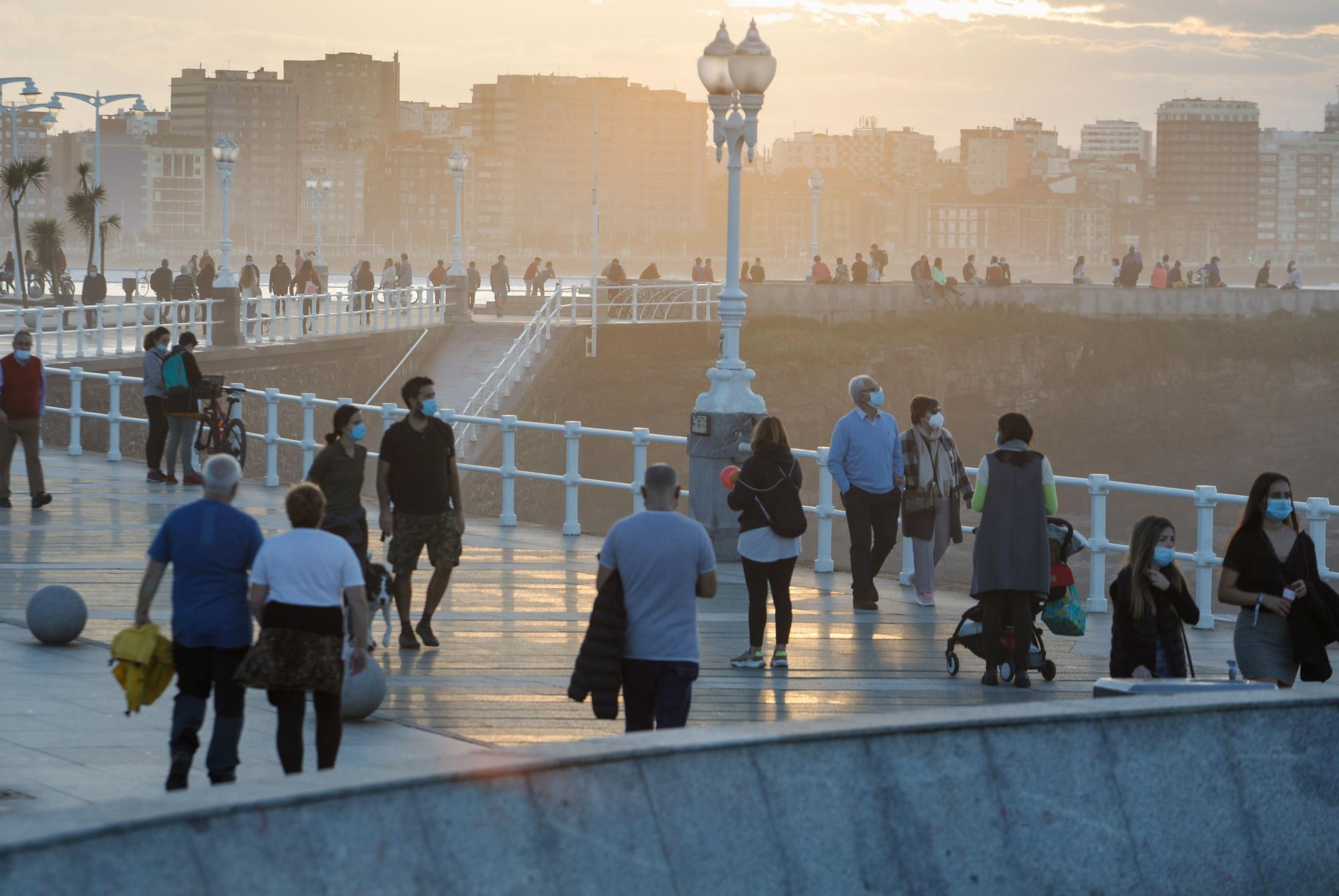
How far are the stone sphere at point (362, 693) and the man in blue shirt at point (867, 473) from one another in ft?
14.3

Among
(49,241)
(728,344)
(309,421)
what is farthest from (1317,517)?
(49,241)

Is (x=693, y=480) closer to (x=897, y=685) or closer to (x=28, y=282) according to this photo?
(x=897, y=685)

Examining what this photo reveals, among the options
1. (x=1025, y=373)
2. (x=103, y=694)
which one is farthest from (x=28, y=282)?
(x=103, y=694)

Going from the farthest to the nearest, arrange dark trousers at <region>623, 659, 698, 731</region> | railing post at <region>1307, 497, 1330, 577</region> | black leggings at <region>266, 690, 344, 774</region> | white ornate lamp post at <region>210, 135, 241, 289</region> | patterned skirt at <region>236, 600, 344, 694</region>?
white ornate lamp post at <region>210, 135, 241, 289</region> < railing post at <region>1307, 497, 1330, 577</region> < dark trousers at <region>623, 659, 698, 731</region> < black leggings at <region>266, 690, 344, 774</region> < patterned skirt at <region>236, 600, 344, 694</region>

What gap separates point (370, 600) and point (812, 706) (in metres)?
2.38

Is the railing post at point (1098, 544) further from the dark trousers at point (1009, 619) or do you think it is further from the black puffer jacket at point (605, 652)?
the black puffer jacket at point (605, 652)

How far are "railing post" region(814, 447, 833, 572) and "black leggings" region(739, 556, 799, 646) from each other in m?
3.12

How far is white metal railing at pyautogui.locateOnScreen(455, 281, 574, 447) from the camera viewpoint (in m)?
36.6

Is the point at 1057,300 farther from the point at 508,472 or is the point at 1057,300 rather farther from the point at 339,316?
the point at 508,472

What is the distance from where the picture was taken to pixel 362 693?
8508 mm

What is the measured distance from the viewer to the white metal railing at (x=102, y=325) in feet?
94.9

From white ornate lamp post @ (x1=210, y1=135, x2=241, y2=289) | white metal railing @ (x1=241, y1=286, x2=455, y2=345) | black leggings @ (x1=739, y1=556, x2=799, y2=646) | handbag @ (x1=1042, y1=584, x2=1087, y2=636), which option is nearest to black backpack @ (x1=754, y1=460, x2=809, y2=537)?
black leggings @ (x1=739, y1=556, x2=799, y2=646)

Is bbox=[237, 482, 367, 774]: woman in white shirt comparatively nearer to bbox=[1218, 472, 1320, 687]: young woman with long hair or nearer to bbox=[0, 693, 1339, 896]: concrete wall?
bbox=[0, 693, 1339, 896]: concrete wall

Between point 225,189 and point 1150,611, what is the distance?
28.6m
